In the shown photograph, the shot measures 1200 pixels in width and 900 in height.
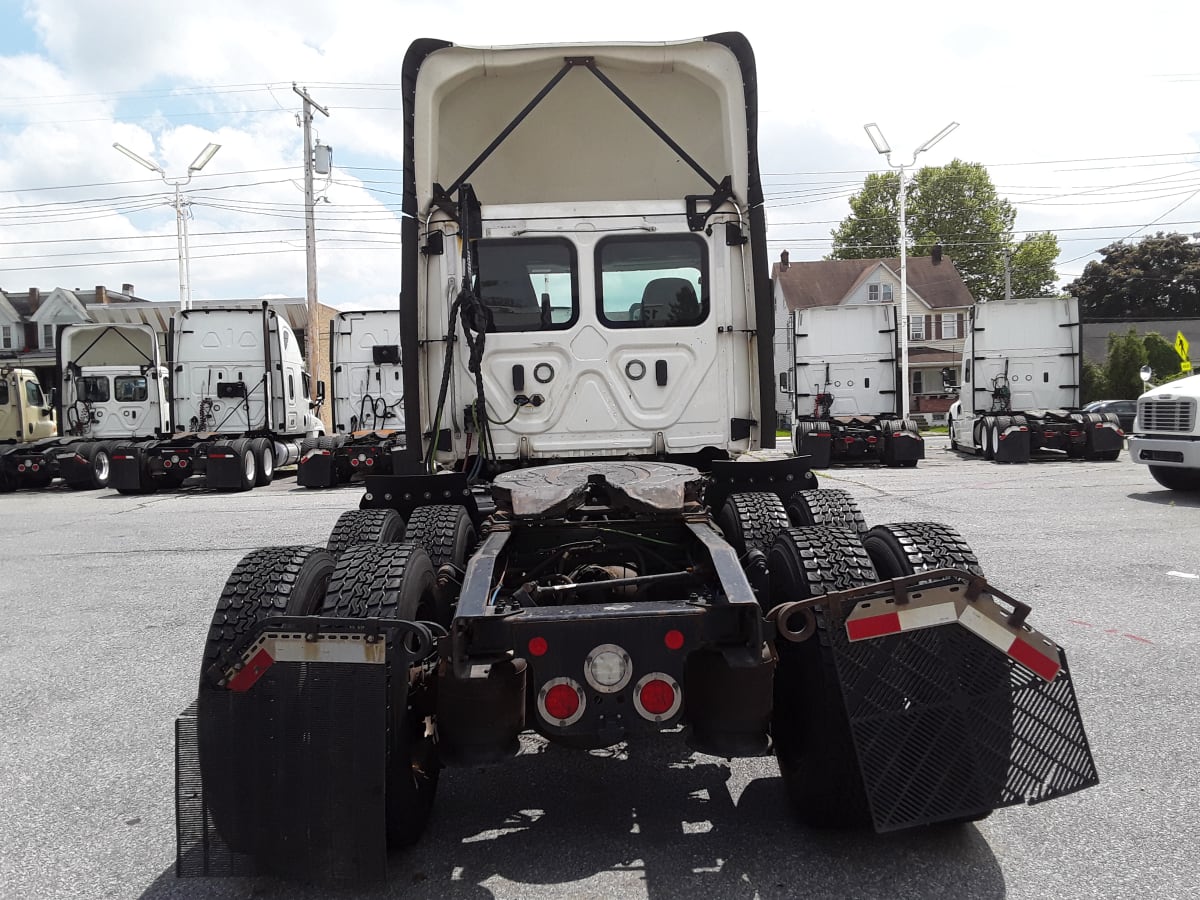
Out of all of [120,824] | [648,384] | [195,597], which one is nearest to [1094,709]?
[648,384]

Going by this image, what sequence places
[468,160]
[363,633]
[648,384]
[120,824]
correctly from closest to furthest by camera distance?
[363,633] → [120,824] → [648,384] → [468,160]

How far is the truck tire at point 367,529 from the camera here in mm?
4840

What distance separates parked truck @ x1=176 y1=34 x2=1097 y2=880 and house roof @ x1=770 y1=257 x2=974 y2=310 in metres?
48.5

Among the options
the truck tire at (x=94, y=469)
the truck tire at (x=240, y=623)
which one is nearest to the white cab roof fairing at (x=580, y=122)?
the truck tire at (x=240, y=623)

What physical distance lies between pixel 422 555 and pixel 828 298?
53.3 meters

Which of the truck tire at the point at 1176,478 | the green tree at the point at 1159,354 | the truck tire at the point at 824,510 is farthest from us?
the green tree at the point at 1159,354

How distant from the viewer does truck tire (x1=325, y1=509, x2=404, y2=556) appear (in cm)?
484

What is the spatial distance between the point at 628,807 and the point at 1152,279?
69.2 m

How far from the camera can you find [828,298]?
54.0 meters

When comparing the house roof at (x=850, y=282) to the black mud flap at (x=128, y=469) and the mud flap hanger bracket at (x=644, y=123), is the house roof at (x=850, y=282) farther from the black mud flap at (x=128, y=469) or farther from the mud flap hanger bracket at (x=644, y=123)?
the mud flap hanger bracket at (x=644, y=123)

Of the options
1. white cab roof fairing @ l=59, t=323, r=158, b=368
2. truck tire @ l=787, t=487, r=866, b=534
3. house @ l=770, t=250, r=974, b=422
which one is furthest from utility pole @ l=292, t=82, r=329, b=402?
house @ l=770, t=250, r=974, b=422

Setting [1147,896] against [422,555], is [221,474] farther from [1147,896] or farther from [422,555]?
[1147,896]

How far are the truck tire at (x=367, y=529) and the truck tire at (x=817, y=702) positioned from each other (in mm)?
2359

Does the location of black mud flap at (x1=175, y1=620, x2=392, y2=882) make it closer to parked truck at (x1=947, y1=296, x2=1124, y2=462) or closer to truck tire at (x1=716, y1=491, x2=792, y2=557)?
truck tire at (x1=716, y1=491, x2=792, y2=557)
